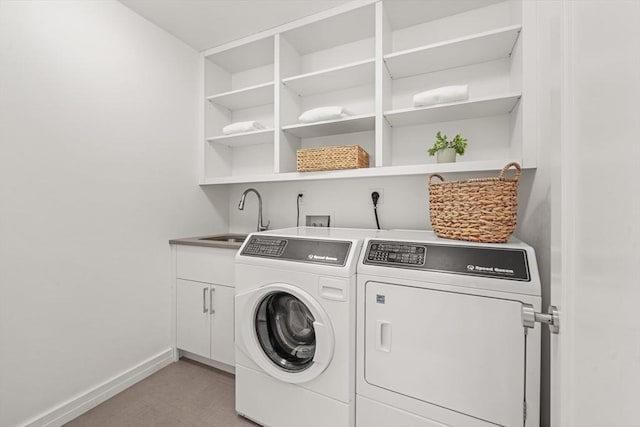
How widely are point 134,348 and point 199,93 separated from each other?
2.11 metres

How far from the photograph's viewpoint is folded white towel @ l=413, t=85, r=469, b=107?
1519 mm

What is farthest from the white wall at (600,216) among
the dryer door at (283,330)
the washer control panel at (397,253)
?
the dryer door at (283,330)

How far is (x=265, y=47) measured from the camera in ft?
7.39

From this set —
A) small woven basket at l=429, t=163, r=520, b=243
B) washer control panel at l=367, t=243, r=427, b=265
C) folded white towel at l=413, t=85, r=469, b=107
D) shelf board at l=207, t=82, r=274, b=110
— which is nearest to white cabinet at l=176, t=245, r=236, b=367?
washer control panel at l=367, t=243, r=427, b=265

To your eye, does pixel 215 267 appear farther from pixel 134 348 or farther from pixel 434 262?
pixel 434 262

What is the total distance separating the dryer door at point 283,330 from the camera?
133 centimetres

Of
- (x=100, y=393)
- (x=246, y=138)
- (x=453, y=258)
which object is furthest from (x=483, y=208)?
(x=100, y=393)

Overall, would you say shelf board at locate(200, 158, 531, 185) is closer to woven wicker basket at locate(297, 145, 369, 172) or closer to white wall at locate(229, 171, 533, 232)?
woven wicker basket at locate(297, 145, 369, 172)

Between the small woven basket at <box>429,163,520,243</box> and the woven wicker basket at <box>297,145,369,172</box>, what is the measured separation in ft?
2.10

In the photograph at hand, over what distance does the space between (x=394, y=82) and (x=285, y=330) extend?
6.14 feet

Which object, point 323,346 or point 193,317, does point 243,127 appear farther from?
point 323,346

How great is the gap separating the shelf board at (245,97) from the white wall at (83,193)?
0.33 meters

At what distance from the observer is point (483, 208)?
1.21 m

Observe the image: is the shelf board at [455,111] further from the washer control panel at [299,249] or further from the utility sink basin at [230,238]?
the utility sink basin at [230,238]
